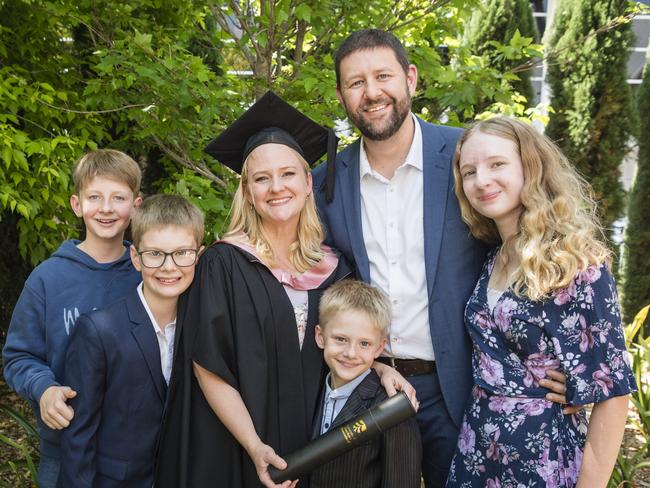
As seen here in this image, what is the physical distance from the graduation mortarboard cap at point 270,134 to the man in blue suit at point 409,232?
0.18 m

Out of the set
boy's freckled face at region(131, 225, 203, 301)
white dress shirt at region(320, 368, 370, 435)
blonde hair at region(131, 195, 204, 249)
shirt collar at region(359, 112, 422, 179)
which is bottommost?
white dress shirt at region(320, 368, 370, 435)

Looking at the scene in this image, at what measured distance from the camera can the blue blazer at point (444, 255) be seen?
8.22ft

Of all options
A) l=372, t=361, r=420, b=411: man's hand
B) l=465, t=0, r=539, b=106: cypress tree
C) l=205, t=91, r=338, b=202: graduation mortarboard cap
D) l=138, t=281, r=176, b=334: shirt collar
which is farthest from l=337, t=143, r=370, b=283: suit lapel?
l=465, t=0, r=539, b=106: cypress tree

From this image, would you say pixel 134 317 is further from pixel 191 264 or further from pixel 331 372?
pixel 331 372

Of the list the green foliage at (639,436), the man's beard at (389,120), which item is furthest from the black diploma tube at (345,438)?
the green foliage at (639,436)

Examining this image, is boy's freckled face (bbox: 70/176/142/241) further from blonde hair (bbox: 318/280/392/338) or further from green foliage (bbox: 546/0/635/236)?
green foliage (bbox: 546/0/635/236)

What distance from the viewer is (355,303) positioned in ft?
7.85

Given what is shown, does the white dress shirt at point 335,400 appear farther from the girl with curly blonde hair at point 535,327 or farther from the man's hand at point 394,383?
the girl with curly blonde hair at point 535,327

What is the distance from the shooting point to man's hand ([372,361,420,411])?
2383 millimetres

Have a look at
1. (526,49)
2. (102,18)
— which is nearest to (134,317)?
(102,18)

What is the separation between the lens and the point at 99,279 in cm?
264

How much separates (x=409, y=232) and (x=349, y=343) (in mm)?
540

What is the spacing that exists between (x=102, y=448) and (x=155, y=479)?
0.24 m

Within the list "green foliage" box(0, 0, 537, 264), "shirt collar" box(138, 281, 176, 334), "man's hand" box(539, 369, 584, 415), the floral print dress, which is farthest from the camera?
"green foliage" box(0, 0, 537, 264)
